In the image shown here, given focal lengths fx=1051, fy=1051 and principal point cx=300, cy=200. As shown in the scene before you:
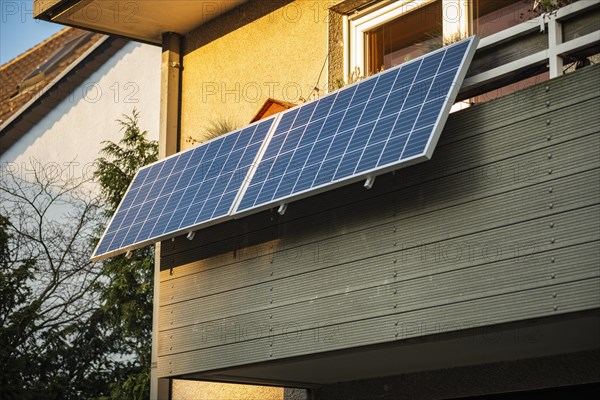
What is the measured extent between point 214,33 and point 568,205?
244 inches

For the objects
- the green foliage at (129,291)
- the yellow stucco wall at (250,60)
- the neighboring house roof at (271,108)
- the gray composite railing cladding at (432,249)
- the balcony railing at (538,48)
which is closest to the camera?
the gray composite railing cladding at (432,249)

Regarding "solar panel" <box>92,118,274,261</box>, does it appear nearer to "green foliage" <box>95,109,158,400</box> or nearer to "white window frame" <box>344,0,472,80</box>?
"white window frame" <box>344,0,472,80</box>

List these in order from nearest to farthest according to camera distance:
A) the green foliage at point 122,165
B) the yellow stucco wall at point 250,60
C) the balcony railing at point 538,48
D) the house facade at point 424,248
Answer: the house facade at point 424,248 < the balcony railing at point 538,48 < the yellow stucco wall at point 250,60 < the green foliage at point 122,165

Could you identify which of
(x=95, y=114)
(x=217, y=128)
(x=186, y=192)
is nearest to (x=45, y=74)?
(x=95, y=114)

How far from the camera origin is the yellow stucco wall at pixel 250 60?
34.8ft

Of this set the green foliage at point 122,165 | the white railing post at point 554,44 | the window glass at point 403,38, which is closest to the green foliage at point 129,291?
the green foliage at point 122,165

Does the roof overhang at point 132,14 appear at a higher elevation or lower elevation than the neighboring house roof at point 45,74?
lower

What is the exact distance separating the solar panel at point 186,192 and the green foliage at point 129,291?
4.47 m

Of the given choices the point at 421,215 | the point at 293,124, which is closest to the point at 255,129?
the point at 293,124

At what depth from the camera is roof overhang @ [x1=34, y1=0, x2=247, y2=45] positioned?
11.5m

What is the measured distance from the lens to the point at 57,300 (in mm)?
17578

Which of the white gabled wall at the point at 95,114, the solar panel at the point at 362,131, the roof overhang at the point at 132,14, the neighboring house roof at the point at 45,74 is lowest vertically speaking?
the solar panel at the point at 362,131

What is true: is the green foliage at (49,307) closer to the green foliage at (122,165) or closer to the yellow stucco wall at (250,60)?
the green foliage at (122,165)

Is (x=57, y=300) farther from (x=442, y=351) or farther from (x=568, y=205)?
(x=568, y=205)
